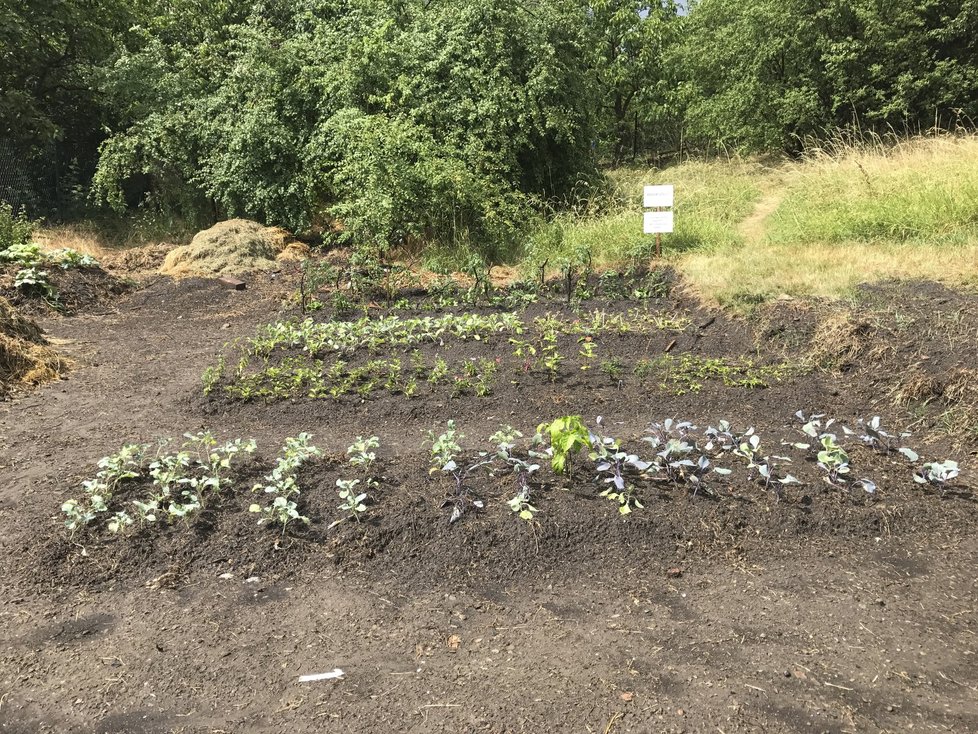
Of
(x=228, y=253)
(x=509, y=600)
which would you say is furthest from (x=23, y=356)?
(x=509, y=600)

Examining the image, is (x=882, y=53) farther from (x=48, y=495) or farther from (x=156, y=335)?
(x=48, y=495)

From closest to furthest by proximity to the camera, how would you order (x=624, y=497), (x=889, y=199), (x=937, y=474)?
(x=624, y=497), (x=937, y=474), (x=889, y=199)

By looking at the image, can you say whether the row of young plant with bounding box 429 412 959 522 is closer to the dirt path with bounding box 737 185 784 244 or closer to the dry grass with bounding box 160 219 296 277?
the dirt path with bounding box 737 185 784 244

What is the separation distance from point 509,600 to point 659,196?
611 centimetres

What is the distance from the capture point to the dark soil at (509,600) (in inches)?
89.4

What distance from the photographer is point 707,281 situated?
6996mm

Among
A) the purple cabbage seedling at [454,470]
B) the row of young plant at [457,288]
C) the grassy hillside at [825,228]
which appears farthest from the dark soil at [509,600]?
the row of young plant at [457,288]

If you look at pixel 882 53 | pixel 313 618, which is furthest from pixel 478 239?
pixel 882 53

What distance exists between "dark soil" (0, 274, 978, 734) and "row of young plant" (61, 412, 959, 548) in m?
0.07

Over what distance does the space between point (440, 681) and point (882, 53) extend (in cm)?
1671

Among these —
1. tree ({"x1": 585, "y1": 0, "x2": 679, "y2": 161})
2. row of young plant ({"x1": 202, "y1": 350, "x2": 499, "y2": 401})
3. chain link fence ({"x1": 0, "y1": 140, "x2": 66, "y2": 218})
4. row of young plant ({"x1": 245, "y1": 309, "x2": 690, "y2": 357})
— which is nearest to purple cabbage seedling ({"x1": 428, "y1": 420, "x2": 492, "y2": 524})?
row of young plant ({"x1": 202, "y1": 350, "x2": 499, "y2": 401})

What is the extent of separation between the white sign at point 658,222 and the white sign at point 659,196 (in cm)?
11

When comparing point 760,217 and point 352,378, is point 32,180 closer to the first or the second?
point 352,378

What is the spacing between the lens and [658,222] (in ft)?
25.8
